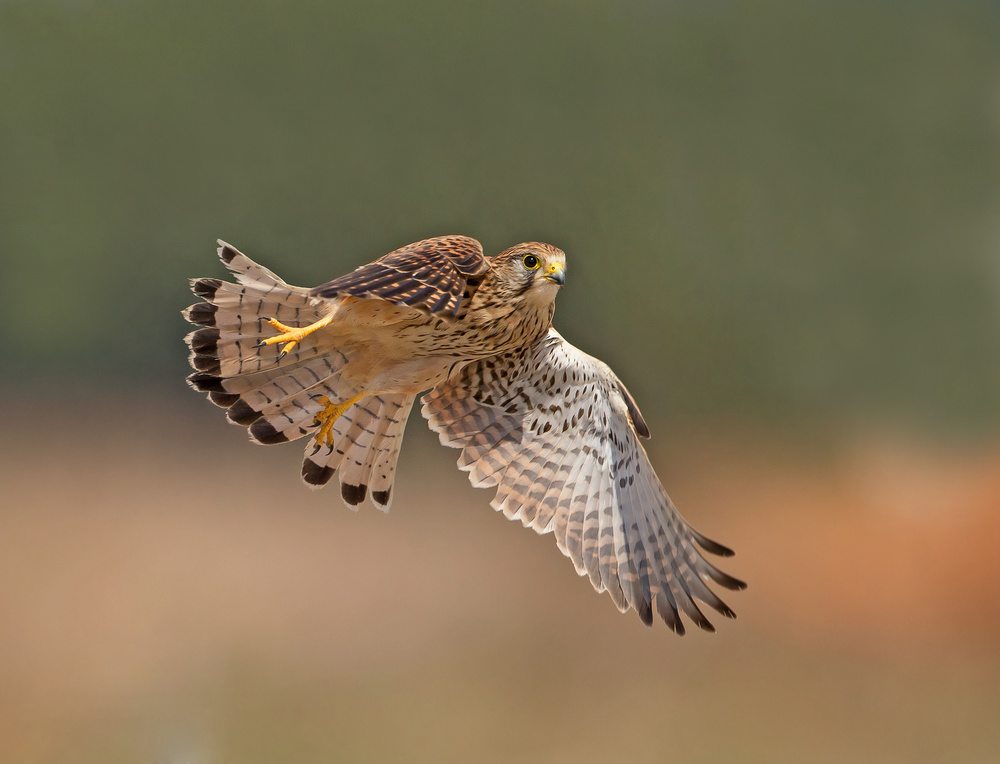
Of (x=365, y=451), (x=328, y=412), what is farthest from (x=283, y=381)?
(x=365, y=451)

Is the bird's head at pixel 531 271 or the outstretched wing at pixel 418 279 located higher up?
the bird's head at pixel 531 271

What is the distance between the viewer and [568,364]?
324 centimetres

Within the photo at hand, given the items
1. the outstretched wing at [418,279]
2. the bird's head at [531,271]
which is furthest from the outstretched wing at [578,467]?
the outstretched wing at [418,279]

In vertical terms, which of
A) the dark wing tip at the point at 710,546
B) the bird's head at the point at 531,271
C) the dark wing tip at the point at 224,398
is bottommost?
the dark wing tip at the point at 710,546

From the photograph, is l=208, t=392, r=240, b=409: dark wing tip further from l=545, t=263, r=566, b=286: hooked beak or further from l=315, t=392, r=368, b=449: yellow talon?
l=545, t=263, r=566, b=286: hooked beak

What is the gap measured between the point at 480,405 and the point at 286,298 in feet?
2.97

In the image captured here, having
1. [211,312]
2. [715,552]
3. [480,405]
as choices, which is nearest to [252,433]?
[211,312]

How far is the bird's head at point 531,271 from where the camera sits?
270cm

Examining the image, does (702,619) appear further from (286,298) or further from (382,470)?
(286,298)

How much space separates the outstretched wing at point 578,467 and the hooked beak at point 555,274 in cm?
49

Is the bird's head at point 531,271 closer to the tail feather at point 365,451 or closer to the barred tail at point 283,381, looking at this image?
the barred tail at point 283,381

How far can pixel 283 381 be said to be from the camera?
2.94m

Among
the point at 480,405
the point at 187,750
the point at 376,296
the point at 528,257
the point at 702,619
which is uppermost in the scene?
the point at 528,257

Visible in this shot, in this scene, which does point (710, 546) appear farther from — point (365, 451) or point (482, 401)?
point (365, 451)
